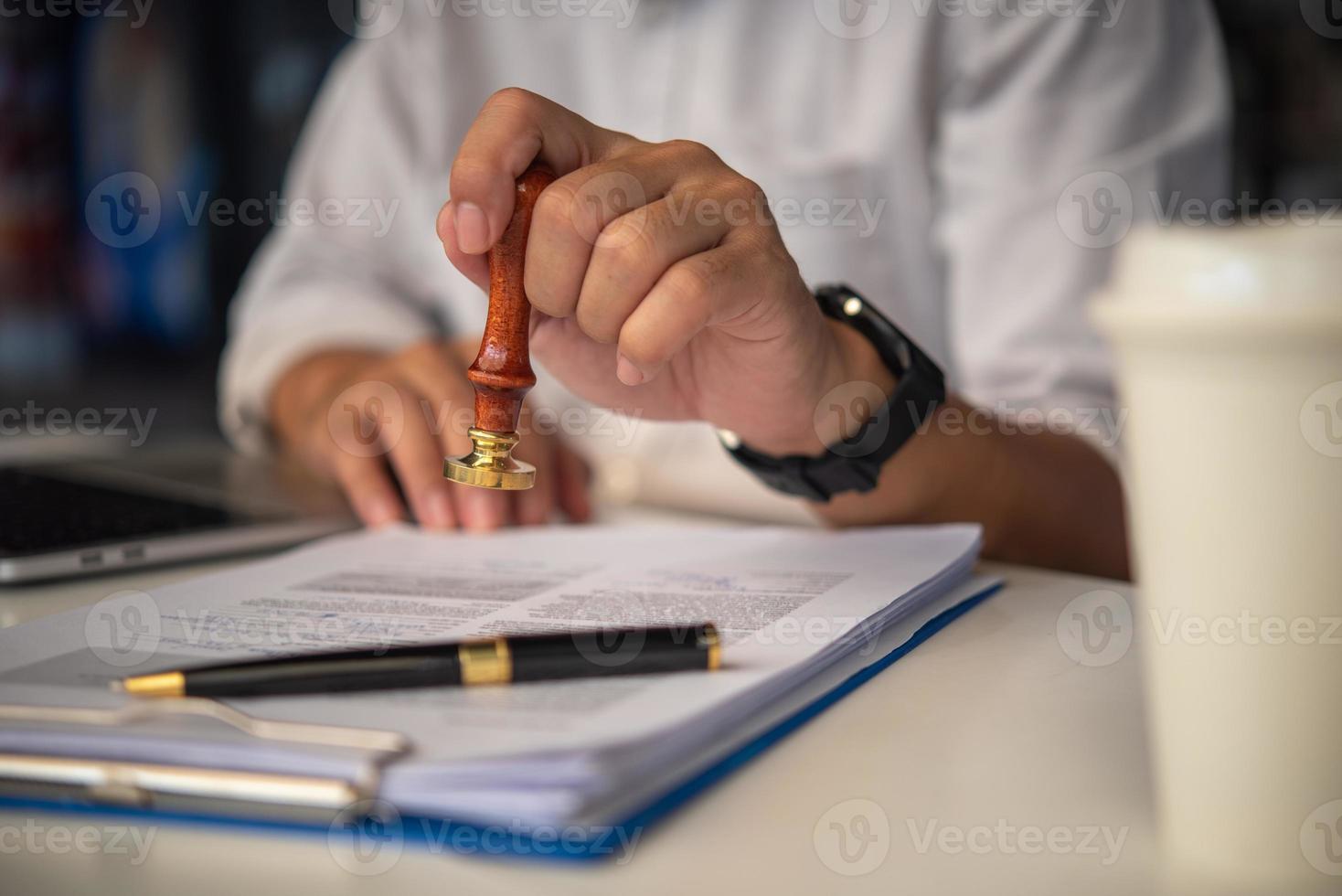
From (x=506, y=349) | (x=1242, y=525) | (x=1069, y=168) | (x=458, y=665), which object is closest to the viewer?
(x=1242, y=525)

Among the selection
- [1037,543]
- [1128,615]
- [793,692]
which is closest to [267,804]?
[793,692]

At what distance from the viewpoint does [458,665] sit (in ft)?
1.21

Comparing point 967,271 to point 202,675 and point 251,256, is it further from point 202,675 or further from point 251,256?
point 251,256

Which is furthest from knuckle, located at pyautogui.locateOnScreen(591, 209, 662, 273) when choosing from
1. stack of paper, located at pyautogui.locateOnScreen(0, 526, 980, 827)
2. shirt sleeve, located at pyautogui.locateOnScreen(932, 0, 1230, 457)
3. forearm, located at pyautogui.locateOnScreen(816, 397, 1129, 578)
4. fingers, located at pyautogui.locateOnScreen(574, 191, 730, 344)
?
shirt sleeve, located at pyautogui.locateOnScreen(932, 0, 1230, 457)

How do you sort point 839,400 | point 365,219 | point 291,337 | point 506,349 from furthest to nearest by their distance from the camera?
point 365,219
point 291,337
point 839,400
point 506,349

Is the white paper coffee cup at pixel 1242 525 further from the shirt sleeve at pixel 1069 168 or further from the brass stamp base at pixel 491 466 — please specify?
the shirt sleeve at pixel 1069 168

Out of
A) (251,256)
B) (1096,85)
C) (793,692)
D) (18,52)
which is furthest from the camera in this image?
(251,256)

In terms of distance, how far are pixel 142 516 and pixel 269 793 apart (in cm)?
46

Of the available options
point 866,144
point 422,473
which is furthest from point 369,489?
point 866,144

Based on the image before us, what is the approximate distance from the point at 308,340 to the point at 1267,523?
1000 millimetres

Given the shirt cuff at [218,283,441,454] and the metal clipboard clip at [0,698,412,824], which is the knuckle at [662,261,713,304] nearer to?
the metal clipboard clip at [0,698,412,824]

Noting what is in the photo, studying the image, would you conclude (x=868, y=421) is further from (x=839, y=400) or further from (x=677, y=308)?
(x=677, y=308)

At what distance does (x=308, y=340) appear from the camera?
1.12 meters

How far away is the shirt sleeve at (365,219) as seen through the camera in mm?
1201
